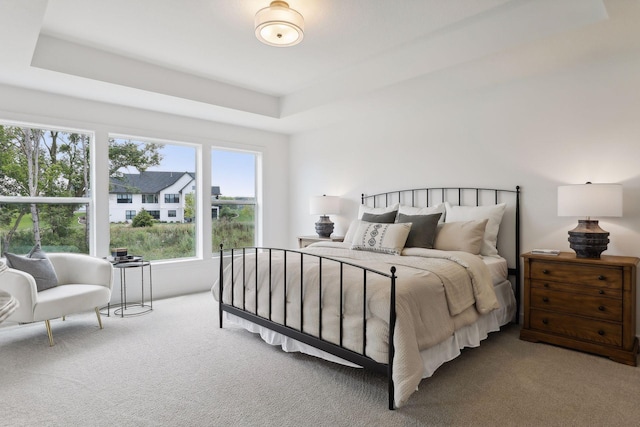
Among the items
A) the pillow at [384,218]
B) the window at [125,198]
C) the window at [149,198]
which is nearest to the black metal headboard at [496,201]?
the pillow at [384,218]

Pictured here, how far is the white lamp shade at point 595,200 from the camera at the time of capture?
271 cm

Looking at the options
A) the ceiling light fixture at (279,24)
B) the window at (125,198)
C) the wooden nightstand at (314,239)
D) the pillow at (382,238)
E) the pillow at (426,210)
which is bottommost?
the wooden nightstand at (314,239)

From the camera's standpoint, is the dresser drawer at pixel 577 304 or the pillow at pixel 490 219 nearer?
the dresser drawer at pixel 577 304

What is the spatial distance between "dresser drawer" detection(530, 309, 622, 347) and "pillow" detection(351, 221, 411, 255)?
1.19m

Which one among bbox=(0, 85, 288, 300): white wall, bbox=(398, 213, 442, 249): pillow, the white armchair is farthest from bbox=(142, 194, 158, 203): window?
bbox=(398, 213, 442, 249): pillow

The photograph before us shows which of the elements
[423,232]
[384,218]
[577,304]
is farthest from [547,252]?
[384,218]

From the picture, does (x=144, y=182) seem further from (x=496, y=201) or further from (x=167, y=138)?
(x=496, y=201)

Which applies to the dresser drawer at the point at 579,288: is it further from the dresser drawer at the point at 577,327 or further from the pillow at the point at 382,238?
the pillow at the point at 382,238

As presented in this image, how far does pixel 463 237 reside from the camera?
3.36 metres

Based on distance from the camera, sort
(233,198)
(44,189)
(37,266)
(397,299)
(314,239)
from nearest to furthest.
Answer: (397,299) → (37,266) → (44,189) → (314,239) → (233,198)

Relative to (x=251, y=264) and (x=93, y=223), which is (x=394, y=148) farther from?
(x=93, y=223)

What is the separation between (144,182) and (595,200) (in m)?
4.58

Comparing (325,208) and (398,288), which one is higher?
(325,208)

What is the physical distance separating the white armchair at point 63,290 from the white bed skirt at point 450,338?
1157mm
